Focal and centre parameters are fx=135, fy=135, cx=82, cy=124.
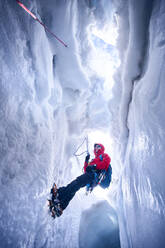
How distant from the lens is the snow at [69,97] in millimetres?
1785

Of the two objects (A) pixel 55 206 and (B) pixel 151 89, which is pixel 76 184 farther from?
(B) pixel 151 89

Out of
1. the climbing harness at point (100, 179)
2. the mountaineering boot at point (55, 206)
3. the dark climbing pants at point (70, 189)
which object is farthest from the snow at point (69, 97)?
the climbing harness at point (100, 179)

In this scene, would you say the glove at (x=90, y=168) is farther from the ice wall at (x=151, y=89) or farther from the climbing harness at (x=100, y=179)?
the ice wall at (x=151, y=89)

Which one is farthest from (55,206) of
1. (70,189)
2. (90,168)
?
(90,168)

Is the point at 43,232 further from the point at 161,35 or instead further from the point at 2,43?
→ the point at 161,35

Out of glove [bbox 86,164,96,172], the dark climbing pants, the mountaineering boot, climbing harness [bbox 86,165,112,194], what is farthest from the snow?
glove [bbox 86,164,96,172]

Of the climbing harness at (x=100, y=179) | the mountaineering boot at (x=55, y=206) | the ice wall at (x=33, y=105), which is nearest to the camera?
the ice wall at (x=33, y=105)

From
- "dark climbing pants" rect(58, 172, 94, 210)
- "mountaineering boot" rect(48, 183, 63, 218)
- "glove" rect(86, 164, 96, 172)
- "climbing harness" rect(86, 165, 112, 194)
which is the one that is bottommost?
"mountaineering boot" rect(48, 183, 63, 218)

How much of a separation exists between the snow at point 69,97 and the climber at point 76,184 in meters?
0.33

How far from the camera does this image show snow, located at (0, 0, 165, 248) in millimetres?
1785

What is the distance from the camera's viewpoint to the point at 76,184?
2830 millimetres

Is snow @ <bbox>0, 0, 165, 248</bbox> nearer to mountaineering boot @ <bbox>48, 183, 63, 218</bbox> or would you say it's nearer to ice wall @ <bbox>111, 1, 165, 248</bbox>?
ice wall @ <bbox>111, 1, 165, 248</bbox>

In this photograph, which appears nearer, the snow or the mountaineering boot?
the snow

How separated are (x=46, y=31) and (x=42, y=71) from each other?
3.17ft
